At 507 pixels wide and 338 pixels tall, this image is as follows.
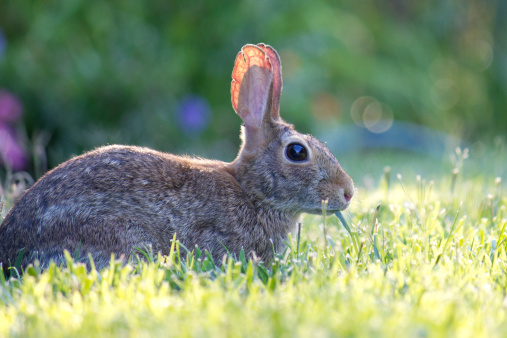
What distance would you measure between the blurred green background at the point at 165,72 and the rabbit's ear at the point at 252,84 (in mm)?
1716

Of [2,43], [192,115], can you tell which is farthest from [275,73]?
[2,43]

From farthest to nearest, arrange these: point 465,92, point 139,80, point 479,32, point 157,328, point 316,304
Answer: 1. point 479,32
2. point 465,92
3. point 139,80
4. point 316,304
5. point 157,328

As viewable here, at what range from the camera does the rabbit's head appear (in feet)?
12.6

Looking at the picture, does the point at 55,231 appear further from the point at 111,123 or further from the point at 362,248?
the point at 111,123

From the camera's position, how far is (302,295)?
2.29 meters

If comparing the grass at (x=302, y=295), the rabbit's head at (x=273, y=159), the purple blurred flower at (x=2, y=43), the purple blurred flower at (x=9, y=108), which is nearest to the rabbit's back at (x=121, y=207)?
the rabbit's head at (x=273, y=159)

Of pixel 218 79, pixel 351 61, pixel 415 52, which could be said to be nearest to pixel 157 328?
pixel 218 79

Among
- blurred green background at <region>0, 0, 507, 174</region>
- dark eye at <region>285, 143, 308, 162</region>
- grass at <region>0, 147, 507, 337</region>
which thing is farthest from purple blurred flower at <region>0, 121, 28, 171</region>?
grass at <region>0, 147, 507, 337</region>

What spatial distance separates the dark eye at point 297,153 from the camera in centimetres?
392

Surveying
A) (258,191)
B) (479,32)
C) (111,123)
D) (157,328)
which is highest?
(479,32)

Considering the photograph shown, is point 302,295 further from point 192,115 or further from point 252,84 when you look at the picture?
point 192,115

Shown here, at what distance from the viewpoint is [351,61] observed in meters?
11.8

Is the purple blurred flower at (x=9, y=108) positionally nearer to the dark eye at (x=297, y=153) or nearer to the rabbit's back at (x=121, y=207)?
the rabbit's back at (x=121, y=207)

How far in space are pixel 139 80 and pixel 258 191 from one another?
4.38 metres
